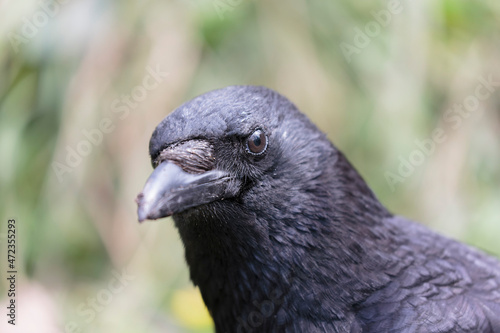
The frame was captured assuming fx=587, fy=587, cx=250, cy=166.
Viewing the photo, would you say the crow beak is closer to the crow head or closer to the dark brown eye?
the crow head

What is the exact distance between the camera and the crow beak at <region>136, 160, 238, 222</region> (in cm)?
204

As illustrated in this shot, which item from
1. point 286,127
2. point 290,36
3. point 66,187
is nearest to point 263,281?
point 286,127

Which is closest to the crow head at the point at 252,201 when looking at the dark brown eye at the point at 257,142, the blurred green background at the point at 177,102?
the dark brown eye at the point at 257,142

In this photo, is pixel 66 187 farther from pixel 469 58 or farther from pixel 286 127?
pixel 469 58

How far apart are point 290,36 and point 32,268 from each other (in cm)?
275

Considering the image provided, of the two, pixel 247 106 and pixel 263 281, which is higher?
pixel 247 106

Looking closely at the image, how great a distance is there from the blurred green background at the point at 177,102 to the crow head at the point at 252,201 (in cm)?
205

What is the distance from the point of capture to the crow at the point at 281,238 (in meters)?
2.22

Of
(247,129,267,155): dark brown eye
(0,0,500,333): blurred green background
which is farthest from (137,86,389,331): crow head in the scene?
(0,0,500,333): blurred green background

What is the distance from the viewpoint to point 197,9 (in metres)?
4.54

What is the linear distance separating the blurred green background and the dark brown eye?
2.25 m

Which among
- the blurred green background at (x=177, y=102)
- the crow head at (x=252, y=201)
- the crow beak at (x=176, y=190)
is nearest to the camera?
the crow beak at (x=176, y=190)

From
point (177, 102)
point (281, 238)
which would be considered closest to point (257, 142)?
point (281, 238)

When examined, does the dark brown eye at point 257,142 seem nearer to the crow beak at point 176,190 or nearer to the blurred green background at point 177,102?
the crow beak at point 176,190
